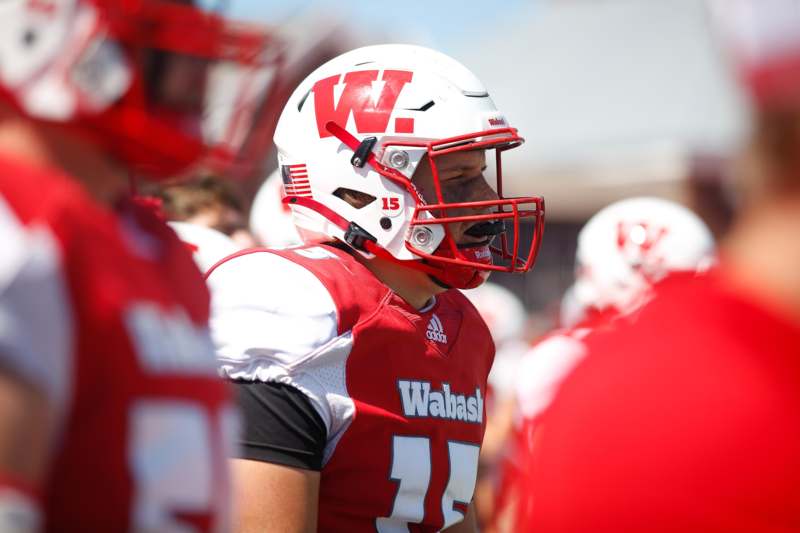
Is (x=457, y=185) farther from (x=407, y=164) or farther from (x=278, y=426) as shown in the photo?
(x=278, y=426)

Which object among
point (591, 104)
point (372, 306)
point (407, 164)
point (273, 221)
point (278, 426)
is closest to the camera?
point (278, 426)

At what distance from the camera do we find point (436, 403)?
2.81 metres

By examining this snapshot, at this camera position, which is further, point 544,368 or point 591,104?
point 591,104

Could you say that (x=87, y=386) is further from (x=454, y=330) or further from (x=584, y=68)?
(x=584, y=68)

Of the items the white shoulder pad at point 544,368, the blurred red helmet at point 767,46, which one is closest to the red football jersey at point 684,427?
the blurred red helmet at point 767,46

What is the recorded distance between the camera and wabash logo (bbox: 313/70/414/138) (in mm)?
2930

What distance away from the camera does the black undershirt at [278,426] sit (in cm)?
250

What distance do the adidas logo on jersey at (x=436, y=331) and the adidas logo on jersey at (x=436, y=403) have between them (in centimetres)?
12

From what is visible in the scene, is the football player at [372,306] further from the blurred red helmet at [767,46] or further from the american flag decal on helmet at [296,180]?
the blurred red helmet at [767,46]

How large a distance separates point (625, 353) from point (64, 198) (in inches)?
26.9

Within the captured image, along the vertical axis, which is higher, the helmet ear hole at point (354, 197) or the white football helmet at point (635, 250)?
the helmet ear hole at point (354, 197)

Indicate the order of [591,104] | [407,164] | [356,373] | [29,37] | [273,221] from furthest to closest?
[591,104], [273,221], [407,164], [356,373], [29,37]

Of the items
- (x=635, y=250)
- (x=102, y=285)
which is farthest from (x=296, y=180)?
(x=635, y=250)

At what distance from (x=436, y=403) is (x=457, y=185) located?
1.75ft
